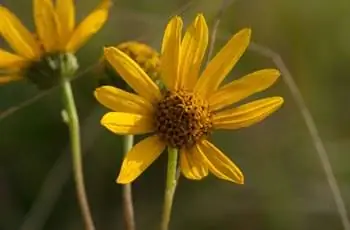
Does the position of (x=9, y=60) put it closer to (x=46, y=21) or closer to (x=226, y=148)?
(x=46, y=21)

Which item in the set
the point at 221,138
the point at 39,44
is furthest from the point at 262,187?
the point at 39,44

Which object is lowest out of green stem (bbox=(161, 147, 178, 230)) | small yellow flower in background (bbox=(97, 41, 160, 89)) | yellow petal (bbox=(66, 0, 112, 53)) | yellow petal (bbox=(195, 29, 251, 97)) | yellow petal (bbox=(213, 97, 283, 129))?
green stem (bbox=(161, 147, 178, 230))

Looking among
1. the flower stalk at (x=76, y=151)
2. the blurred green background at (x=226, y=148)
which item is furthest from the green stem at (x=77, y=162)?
the blurred green background at (x=226, y=148)

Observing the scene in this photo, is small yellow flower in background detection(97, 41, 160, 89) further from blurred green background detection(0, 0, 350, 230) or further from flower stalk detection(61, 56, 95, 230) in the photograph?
blurred green background detection(0, 0, 350, 230)

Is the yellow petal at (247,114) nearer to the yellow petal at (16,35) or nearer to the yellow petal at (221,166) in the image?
the yellow petal at (221,166)

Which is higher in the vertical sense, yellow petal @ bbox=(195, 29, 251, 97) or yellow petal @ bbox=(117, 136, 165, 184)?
yellow petal @ bbox=(195, 29, 251, 97)

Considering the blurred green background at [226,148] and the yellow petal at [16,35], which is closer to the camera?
the yellow petal at [16,35]

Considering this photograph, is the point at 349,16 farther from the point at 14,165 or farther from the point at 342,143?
the point at 14,165

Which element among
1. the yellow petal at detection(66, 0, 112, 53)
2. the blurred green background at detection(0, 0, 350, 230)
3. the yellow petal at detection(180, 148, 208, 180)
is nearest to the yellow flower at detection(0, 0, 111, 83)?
the yellow petal at detection(66, 0, 112, 53)
